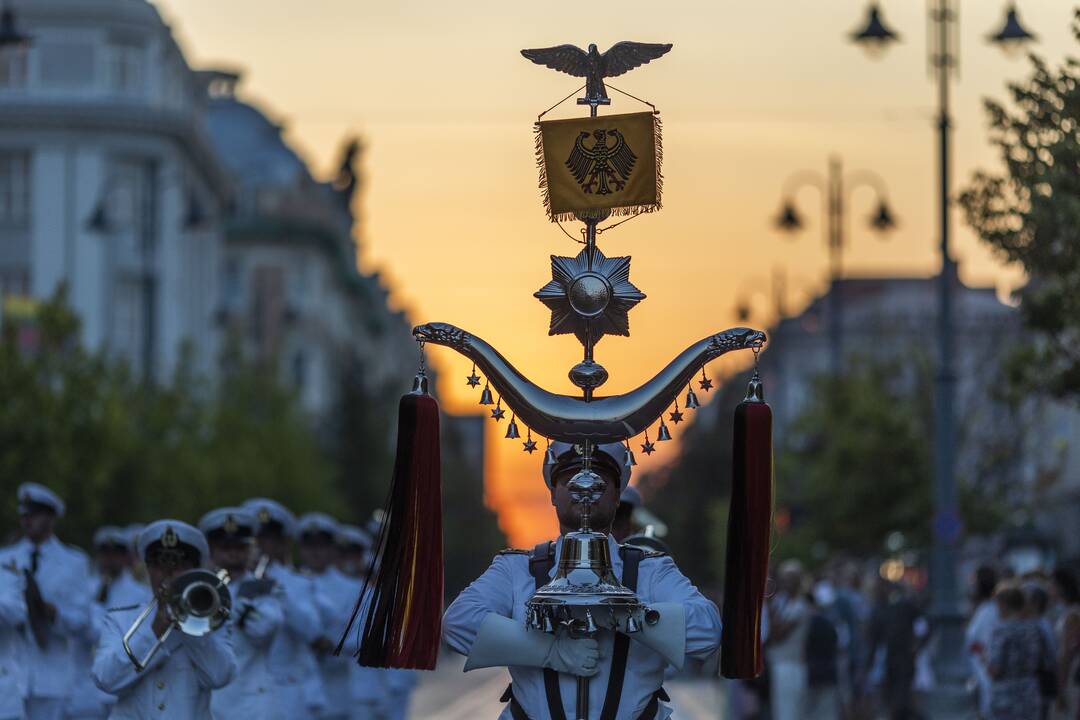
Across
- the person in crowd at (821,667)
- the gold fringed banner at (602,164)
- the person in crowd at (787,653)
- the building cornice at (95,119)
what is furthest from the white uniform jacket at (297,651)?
the building cornice at (95,119)

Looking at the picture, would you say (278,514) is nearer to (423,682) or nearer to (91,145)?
(423,682)

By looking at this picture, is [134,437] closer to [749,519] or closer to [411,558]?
[411,558]

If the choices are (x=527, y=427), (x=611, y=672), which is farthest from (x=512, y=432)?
(x=611, y=672)

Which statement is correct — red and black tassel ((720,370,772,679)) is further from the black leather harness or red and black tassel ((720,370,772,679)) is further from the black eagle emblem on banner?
the black eagle emblem on banner

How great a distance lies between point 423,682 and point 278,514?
37462mm

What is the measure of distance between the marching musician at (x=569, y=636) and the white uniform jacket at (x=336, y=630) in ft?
29.2

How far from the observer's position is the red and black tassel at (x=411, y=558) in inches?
323

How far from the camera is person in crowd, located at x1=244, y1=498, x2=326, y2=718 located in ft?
52.6

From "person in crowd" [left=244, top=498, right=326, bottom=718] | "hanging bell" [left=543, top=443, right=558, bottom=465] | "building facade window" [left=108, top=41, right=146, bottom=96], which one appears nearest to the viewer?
"hanging bell" [left=543, top=443, right=558, bottom=465]

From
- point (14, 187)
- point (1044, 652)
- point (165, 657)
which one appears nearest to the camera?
point (165, 657)

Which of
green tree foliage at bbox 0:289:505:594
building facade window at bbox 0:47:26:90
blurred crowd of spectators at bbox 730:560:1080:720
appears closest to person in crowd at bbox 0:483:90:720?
blurred crowd of spectators at bbox 730:560:1080:720

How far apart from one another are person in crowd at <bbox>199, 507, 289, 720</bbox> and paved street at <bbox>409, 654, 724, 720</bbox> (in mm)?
16583

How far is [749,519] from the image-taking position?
8250 mm

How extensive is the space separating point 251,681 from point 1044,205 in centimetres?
675
